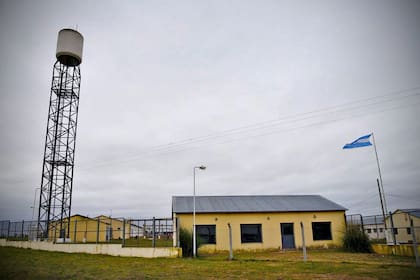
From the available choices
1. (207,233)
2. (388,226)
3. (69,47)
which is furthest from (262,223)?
(69,47)

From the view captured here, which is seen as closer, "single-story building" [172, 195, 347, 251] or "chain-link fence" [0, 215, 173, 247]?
"chain-link fence" [0, 215, 173, 247]

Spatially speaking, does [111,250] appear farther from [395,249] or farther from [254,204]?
[395,249]

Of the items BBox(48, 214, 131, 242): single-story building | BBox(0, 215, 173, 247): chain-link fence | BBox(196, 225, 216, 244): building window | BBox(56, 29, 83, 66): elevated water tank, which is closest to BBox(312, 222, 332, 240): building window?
BBox(196, 225, 216, 244): building window

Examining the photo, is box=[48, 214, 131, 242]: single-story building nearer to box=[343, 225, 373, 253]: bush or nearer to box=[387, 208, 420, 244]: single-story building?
box=[343, 225, 373, 253]: bush

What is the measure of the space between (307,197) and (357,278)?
1948cm

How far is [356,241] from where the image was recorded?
20.9 m

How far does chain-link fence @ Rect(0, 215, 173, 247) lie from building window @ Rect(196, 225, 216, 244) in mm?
3329

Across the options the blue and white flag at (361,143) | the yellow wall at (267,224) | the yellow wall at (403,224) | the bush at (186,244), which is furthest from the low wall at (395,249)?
the yellow wall at (403,224)

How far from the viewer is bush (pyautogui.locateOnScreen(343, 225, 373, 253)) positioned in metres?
20.6

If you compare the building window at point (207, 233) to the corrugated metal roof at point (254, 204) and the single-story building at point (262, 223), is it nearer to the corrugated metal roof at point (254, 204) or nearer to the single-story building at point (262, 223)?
the single-story building at point (262, 223)

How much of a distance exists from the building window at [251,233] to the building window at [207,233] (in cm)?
232

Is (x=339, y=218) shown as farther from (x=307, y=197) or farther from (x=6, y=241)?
(x=6, y=241)

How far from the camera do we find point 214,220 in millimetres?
24016

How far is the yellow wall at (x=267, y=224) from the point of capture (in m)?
→ 23.6
